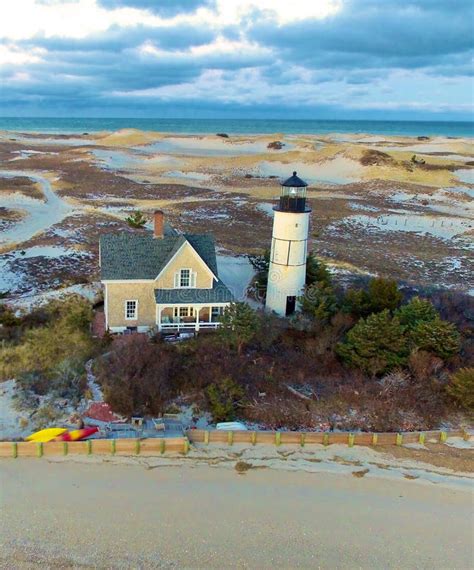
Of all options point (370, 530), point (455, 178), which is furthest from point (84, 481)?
point (455, 178)

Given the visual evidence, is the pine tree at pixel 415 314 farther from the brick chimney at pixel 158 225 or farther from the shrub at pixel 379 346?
the brick chimney at pixel 158 225

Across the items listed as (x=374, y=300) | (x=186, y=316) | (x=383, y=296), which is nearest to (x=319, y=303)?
(x=374, y=300)

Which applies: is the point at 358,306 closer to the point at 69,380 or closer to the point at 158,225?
the point at 158,225

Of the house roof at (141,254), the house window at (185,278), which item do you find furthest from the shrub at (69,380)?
the house window at (185,278)

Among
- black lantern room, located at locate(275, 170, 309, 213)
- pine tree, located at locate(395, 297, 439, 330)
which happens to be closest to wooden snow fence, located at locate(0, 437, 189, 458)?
pine tree, located at locate(395, 297, 439, 330)

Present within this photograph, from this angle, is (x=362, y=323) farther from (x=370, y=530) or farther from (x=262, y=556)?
(x=262, y=556)

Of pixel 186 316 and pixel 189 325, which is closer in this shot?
pixel 189 325
